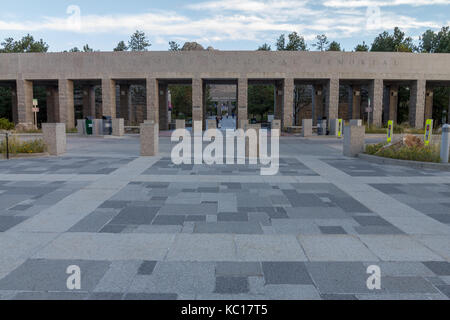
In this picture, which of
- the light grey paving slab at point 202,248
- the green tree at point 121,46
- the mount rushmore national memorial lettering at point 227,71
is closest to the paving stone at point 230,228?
the light grey paving slab at point 202,248

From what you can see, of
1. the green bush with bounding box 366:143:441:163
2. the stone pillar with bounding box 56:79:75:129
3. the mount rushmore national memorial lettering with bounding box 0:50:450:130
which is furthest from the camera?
the stone pillar with bounding box 56:79:75:129

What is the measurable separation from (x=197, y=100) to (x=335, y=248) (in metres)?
28.0

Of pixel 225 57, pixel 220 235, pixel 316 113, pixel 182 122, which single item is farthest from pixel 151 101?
pixel 220 235

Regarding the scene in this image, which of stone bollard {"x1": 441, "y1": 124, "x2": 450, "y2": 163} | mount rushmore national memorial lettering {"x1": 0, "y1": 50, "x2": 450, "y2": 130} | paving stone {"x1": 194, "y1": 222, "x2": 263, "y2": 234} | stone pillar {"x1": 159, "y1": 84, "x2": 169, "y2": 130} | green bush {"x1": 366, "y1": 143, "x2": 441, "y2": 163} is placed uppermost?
mount rushmore national memorial lettering {"x1": 0, "y1": 50, "x2": 450, "y2": 130}

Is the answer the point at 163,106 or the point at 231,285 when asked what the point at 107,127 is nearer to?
the point at 163,106

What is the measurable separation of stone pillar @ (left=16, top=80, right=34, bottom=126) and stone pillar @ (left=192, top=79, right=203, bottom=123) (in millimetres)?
14712

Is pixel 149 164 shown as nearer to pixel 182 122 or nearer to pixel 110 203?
pixel 110 203

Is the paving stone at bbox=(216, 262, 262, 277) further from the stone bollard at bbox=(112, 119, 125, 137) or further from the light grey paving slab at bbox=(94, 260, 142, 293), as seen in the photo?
the stone bollard at bbox=(112, 119, 125, 137)

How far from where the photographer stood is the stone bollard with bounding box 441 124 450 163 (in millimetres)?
12875

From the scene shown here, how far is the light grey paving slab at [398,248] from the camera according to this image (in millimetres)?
5113

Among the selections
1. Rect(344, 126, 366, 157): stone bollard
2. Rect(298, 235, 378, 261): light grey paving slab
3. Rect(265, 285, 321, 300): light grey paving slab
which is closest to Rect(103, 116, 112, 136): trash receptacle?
Rect(344, 126, 366, 157): stone bollard

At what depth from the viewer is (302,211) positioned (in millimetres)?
7398

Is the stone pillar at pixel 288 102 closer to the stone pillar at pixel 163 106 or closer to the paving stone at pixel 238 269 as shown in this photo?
the stone pillar at pixel 163 106

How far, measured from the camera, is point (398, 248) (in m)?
5.46
